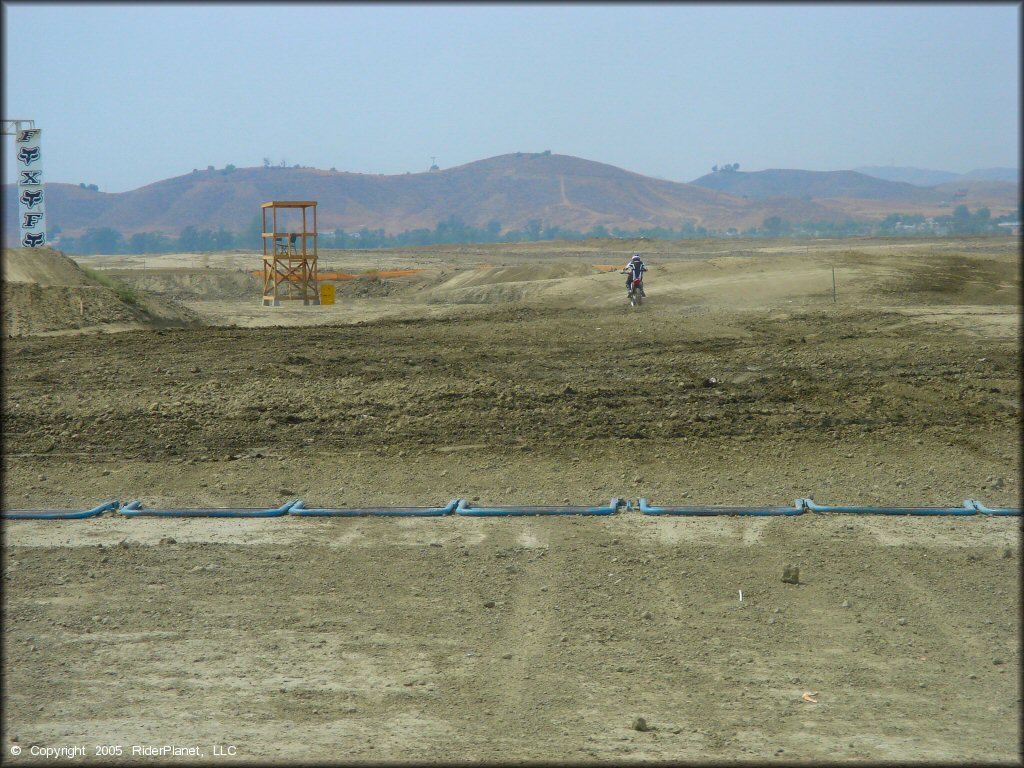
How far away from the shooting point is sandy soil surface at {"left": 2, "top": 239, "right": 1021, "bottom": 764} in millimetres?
5445

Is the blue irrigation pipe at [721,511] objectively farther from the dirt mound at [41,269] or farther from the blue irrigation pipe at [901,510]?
the dirt mound at [41,269]

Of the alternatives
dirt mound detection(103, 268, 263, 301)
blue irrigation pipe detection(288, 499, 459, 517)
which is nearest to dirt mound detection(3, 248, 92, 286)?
dirt mound detection(103, 268, 263, 301)

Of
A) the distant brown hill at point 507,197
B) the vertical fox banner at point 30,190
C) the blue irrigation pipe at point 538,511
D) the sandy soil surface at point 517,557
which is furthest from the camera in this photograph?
the distant brown hill at point 507,197

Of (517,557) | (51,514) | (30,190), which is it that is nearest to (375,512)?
(517,557)

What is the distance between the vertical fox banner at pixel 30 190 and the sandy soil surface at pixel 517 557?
550 inches

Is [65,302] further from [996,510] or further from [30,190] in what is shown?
[996,510]

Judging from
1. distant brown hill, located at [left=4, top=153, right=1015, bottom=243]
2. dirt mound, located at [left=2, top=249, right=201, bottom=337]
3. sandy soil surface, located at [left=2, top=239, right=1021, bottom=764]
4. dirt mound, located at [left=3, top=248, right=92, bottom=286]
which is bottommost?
sandy soil surface, located at [left=2, top=239, right=1021, bottom=764]

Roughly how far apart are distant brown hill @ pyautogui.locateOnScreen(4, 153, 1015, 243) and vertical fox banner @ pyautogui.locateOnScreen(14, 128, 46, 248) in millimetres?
52860

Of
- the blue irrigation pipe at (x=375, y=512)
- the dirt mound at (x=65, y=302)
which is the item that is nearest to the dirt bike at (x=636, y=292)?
the dirt mound at (x=65, y=302)

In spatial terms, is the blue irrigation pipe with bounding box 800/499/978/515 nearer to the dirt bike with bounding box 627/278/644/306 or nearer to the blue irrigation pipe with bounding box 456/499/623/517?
the blue irrigation pipe with bounding box 456/499/623/517

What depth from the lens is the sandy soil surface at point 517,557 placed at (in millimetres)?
5445

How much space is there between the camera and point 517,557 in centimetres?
780

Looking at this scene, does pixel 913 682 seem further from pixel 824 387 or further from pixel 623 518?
pixel 824 387

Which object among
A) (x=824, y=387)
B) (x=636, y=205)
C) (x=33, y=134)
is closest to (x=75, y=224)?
(x=33, y=134)
